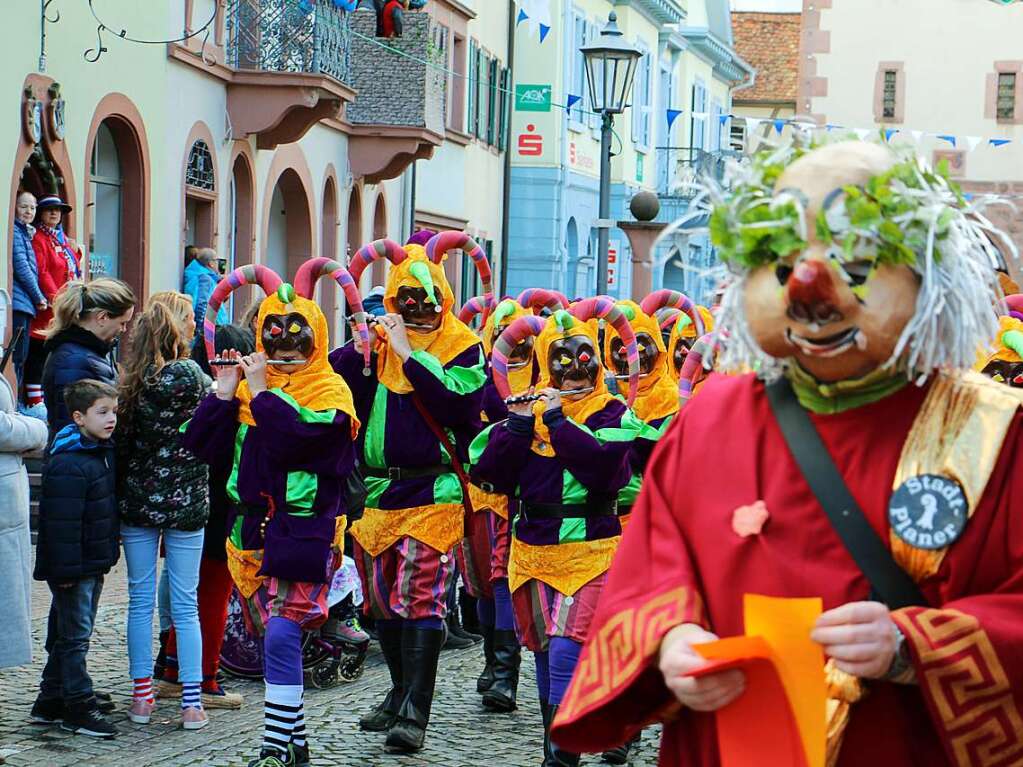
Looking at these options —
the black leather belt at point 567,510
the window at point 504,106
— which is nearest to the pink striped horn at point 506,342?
the black leather belt at point 567,510

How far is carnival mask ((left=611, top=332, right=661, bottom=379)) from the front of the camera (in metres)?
8.83

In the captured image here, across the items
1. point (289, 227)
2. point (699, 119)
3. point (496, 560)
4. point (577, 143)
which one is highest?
point (699, 119)

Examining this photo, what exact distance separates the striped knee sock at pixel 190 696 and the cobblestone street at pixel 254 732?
0.34 ft

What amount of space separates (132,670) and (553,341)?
7.15 ft

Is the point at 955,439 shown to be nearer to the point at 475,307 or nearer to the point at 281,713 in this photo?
the point at 281,713

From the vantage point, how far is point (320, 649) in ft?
28.6

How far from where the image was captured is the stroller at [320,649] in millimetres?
8703

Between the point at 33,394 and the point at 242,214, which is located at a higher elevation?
the point at 242,214

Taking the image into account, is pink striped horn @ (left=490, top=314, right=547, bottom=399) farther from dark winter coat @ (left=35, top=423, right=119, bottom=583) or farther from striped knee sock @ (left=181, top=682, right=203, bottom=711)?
striped knee sock @ (left=181, top=682, right=203, bottom=711)

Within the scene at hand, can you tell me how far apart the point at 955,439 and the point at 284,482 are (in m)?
4.03

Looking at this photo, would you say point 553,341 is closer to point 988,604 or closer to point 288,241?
point 988,604

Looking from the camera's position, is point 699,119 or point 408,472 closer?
point 408,472

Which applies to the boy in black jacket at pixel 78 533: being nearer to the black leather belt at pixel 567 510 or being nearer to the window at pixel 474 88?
the black leather belt at pixel 567 510

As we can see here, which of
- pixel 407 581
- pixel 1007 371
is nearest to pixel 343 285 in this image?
pixel 407 581
